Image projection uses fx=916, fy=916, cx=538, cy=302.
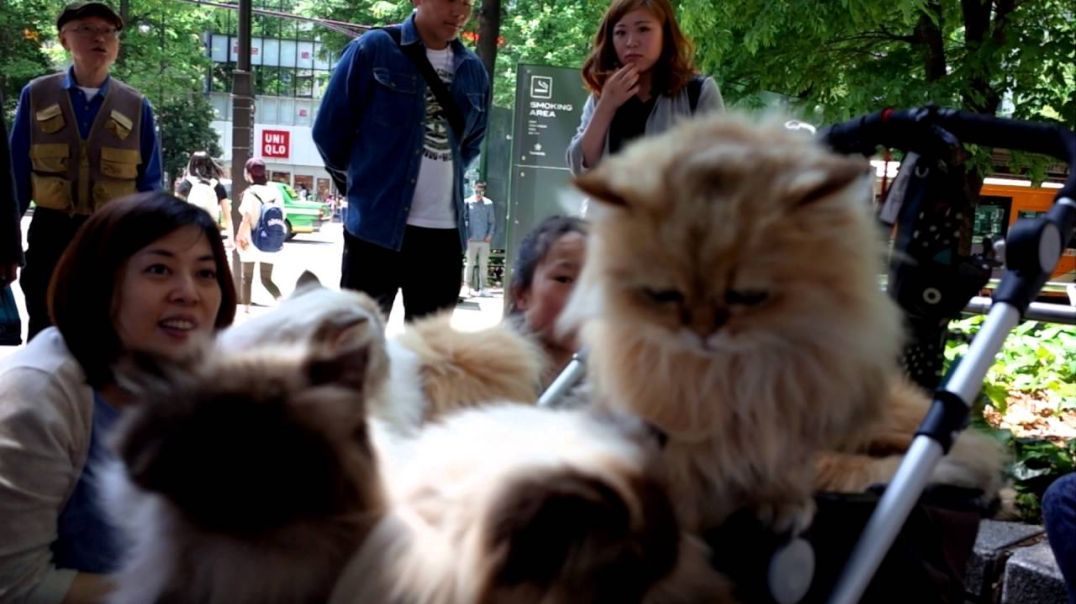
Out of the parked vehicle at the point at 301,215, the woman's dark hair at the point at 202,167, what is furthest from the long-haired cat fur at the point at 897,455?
the parked vehicle at the point at 301,215

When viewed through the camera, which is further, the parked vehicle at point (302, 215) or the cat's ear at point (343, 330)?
the parked vehicle at point (302, 215)

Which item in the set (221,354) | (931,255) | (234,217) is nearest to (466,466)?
(221,354)

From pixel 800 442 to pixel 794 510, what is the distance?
0.10 meters

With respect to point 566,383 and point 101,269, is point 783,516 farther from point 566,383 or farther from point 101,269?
point 101,269

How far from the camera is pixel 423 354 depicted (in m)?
2.00

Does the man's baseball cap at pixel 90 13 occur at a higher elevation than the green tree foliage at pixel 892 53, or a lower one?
lower

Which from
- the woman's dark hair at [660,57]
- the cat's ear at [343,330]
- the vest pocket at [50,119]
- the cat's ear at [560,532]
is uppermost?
the woman's dark hair at [660,57]

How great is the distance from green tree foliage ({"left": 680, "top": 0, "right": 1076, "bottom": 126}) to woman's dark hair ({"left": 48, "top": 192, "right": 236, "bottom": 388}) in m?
4.56

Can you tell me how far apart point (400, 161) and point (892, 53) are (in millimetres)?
4587

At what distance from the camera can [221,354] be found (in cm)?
121

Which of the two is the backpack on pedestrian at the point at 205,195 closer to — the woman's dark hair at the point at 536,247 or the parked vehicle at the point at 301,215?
the woman's dark hair at the point at 536,247

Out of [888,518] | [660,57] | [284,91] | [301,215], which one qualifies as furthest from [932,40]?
[284,91]

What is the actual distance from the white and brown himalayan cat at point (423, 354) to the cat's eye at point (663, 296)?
625 millimetres

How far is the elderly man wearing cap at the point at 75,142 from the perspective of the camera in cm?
466
